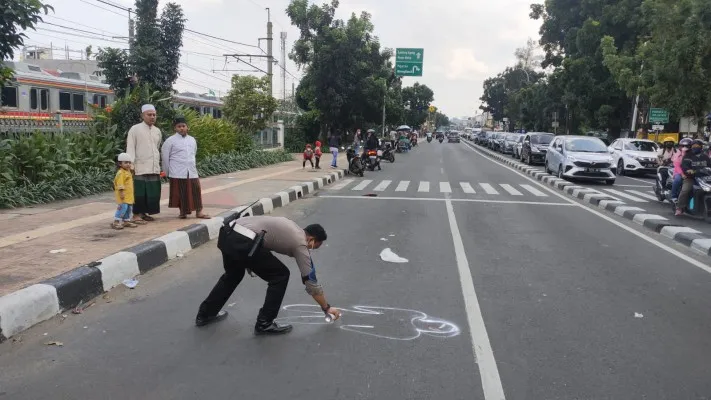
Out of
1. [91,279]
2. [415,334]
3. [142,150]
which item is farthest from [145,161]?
[415,334]

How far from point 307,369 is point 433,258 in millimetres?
3714

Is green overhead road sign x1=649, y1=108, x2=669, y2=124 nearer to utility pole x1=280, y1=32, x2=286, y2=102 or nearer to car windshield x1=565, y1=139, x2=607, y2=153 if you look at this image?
car windshield x1=565, y1=139, x2=607, y2=153

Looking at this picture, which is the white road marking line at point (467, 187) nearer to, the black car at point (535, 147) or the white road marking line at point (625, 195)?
the white road marking line at point (625, 195)

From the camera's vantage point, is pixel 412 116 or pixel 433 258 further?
pixel 412 116

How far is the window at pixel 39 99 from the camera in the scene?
1847cm

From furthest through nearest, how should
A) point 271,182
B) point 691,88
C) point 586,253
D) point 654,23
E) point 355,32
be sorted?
point 355,32
point 654,23
point 691,88
point 271,182
point 586,253

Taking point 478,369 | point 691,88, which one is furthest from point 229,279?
point 691,88

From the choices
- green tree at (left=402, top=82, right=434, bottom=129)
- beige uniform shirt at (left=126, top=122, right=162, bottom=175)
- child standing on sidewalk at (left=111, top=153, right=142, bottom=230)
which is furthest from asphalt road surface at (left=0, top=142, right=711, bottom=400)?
green tree at (left=402, top=82, right=434, bottom=129)

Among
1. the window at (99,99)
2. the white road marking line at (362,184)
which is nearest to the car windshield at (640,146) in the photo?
the white road marking line at (362,184)

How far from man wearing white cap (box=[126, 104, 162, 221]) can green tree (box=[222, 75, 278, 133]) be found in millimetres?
13914

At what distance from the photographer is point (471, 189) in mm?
16391

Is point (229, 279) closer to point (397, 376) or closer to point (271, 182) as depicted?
point (397, 376)

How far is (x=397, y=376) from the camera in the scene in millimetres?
3684

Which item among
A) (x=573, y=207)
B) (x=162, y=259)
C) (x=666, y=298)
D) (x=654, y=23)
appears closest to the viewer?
(x=666, y=298)
